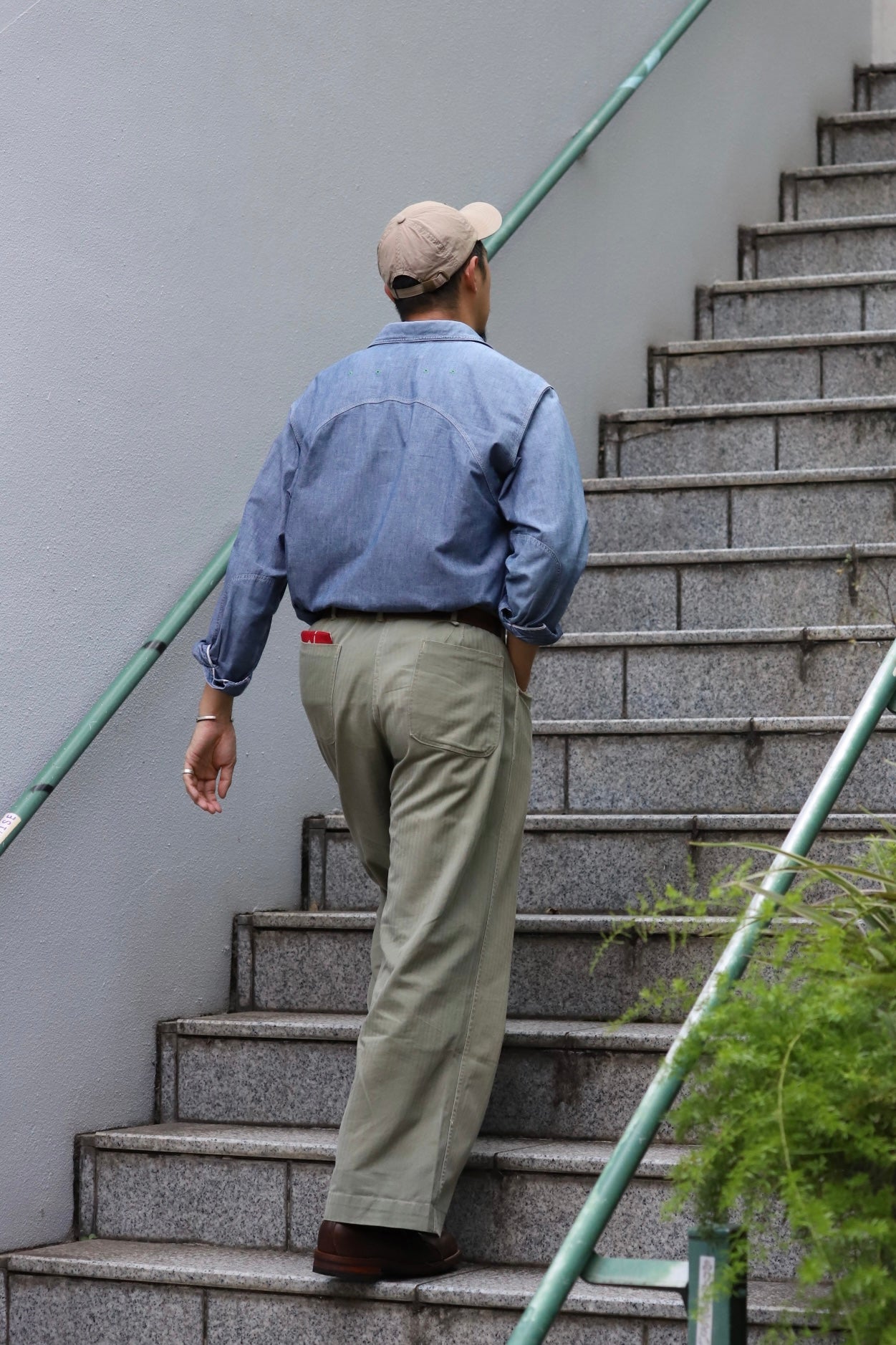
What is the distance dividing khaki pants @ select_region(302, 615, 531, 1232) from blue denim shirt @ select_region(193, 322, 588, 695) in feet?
0.28

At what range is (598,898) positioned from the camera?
3.53 metres

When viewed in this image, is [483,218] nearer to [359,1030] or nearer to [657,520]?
[359,1030]

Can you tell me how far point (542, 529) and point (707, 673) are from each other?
1.35 m

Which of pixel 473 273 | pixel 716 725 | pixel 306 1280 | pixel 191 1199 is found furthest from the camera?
pixel 716 725

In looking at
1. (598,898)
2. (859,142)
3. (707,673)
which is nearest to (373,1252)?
(598,898)

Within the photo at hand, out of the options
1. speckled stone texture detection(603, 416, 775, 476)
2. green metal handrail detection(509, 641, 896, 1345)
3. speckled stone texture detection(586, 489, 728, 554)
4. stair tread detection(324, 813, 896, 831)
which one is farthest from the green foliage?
speckled stone texture detection(603, 416, 775, 476)

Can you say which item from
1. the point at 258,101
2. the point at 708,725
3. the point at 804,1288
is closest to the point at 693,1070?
the point at 804,1288

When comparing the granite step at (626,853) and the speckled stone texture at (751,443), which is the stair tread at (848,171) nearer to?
the speckled stone texture at (751,443)

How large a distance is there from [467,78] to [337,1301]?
304 centimetres

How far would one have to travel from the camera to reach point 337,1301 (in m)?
2.73

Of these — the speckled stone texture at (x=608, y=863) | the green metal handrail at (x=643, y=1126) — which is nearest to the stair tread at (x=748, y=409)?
the speckled stone texture at (x=608, y=863)

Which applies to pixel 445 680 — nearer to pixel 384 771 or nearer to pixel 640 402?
pixel 384 771

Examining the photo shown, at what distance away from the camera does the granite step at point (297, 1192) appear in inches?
110

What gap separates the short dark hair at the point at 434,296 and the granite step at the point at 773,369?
2206mm
